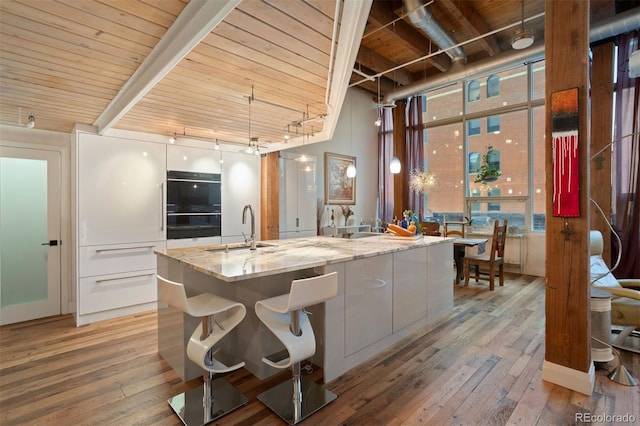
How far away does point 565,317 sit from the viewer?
7.36ft

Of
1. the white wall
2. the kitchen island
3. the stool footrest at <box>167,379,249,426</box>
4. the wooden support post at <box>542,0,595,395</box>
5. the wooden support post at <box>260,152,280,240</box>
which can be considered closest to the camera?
the stool footrest at <box>167,379,249,426</box>

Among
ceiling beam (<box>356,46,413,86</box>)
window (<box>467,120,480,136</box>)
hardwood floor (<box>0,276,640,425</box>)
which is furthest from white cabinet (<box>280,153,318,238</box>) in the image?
window (<box>467,120,480,136</box>)

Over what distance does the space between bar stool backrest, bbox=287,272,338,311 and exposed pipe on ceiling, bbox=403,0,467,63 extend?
344 centimetres

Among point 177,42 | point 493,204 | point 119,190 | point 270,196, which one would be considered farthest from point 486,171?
point 119,190

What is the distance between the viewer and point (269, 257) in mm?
2465

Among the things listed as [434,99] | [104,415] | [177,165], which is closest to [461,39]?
[434,99]

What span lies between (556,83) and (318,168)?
4.52 metres

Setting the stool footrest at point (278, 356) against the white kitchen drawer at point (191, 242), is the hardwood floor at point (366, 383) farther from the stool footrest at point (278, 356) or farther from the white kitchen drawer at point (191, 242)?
the white kitchen drawer at point (191, 242)

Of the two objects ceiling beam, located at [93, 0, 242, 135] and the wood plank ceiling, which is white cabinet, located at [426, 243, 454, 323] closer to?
the wood plank ceiling

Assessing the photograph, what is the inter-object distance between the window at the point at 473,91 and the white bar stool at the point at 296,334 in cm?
612

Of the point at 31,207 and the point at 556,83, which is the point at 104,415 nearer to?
the point at 31,207

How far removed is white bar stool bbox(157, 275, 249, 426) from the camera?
1893 mm

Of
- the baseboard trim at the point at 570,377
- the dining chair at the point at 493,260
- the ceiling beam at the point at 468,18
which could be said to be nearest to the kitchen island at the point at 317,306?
the baseboard trim at the point at 570,377

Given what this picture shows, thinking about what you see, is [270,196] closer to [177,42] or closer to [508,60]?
[177,42]
